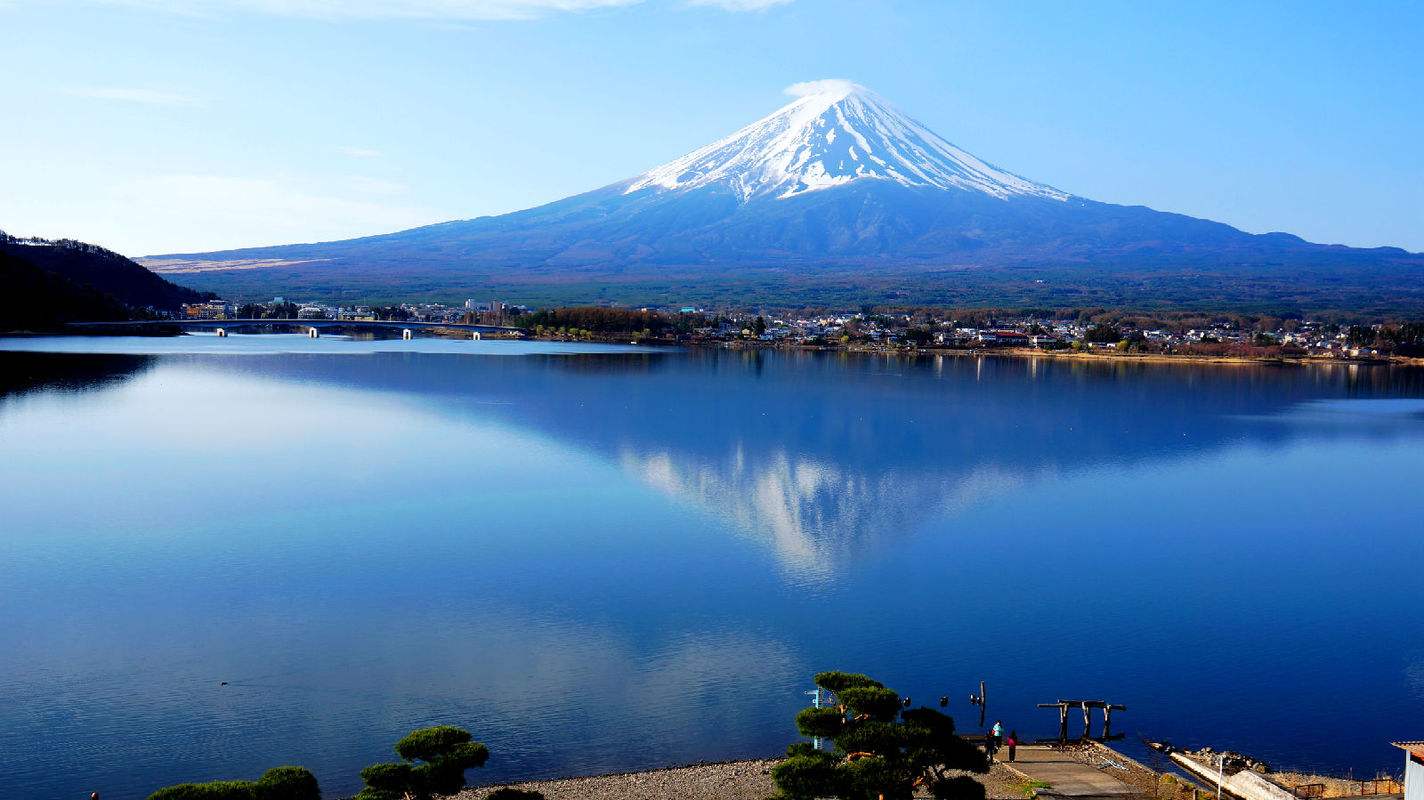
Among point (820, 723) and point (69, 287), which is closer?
point (820, 723)

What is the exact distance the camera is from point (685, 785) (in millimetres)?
4027

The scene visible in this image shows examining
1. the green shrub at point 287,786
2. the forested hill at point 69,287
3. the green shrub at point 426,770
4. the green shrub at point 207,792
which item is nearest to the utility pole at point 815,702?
the green shrub at point 426,770

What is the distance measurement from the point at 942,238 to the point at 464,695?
6677 cm

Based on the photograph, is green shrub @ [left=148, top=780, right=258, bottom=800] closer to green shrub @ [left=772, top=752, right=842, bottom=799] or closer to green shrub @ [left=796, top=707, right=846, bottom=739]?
green shrub @ [left=772, top=752, right=842, bottom=799]

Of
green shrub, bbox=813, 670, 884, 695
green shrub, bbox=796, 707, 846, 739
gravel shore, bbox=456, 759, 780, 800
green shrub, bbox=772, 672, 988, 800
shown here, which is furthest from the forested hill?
green shrub, bbox=772, 672, 988, 800

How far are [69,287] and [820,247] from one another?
146 ft

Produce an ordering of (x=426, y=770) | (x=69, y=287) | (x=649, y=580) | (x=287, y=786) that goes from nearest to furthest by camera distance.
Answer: (x=287, y=786), (x=426, y=770), (x=649, y=580), (x=69, y=287)

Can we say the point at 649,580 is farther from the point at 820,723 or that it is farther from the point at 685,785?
the point at 820,723

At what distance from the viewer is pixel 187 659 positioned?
5309 mm

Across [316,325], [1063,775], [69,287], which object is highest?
[69,287]

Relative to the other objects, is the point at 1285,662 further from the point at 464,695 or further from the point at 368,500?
the point at 368,500

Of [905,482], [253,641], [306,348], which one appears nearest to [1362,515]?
[905,482]

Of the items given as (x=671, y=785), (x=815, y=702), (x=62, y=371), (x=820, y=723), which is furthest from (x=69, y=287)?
(x=820, y=723)

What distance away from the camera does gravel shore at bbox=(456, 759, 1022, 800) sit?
12.9 ft
